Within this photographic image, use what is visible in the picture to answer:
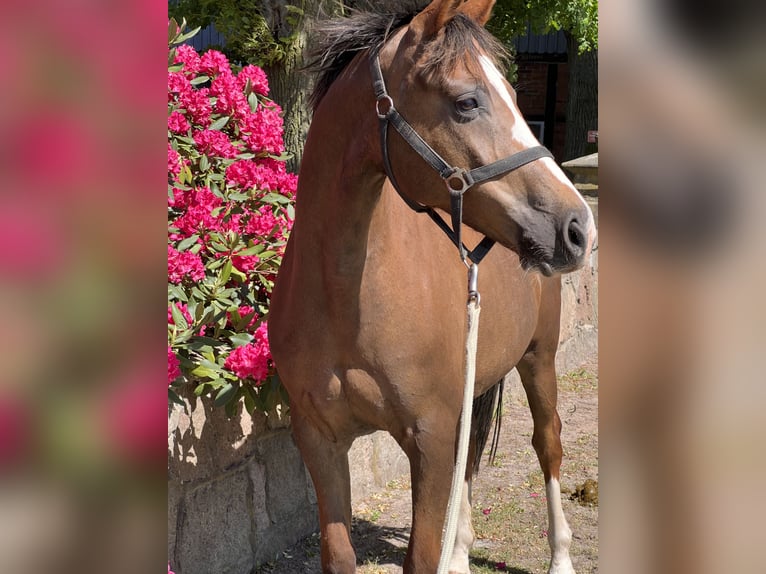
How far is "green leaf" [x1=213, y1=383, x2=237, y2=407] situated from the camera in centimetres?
295

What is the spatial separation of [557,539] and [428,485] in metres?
1.53

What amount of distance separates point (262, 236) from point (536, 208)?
1.69 metres

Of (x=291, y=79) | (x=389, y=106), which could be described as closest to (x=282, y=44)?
(x=291, y=79)

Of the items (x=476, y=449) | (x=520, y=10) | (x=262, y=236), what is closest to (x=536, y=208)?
(x=262, y=236)

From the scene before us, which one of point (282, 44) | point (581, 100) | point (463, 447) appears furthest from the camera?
point (581, 100)

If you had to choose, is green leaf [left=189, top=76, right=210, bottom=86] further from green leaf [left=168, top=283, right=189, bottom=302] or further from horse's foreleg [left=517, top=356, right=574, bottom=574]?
horse's foreleg [left=517, top=356, right=574, bottom=574]

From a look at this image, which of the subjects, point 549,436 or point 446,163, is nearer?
point 446,163

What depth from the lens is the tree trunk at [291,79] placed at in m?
5.07

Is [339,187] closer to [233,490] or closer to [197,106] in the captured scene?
[197,106]

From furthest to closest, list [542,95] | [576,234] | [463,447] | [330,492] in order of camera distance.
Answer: [542,95] < [330,492] < [576,234] < [463,447]

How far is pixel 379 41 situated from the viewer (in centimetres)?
216

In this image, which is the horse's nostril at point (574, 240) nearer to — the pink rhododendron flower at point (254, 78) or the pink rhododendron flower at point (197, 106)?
the pink rhododendron flower at point (197, 106)
